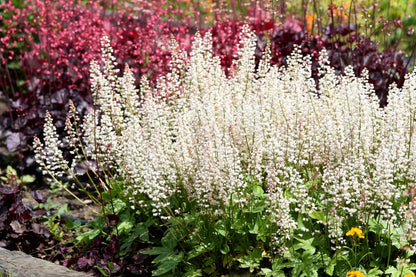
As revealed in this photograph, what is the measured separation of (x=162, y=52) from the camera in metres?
6.57

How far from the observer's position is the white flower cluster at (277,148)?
3.27 m

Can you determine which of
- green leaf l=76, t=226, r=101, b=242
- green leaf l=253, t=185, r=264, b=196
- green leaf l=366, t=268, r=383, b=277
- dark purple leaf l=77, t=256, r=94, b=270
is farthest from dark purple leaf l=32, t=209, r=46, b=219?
green leaf l=366, t=268, r=383, b=277

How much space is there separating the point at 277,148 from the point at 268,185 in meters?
0.40

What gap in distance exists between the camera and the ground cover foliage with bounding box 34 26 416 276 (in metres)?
3.23

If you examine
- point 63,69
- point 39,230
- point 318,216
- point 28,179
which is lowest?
point 28,179

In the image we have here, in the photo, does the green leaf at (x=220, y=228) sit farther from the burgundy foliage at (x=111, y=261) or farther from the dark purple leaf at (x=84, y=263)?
the dark purple leaf at (x=84, y=263)

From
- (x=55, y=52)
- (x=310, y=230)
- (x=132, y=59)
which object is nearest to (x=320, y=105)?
(x=310, y=230)

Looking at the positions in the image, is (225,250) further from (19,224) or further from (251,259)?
(19,224)

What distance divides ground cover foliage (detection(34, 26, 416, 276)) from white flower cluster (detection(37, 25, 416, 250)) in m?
0.02

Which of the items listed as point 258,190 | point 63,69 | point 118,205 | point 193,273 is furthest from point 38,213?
point 63,69

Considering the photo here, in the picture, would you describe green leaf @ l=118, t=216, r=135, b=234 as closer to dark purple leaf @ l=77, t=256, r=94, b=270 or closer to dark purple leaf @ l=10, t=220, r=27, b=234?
dark purple leaf @ l=77, t=256, r=94, b=270

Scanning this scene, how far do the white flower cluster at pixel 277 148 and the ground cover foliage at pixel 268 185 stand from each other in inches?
0.6

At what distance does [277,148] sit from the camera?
3541 millimetres

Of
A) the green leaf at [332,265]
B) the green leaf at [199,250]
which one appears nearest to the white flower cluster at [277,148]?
the green leaf at [332,265]
